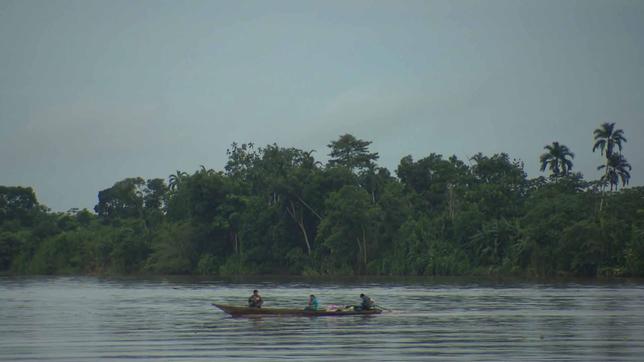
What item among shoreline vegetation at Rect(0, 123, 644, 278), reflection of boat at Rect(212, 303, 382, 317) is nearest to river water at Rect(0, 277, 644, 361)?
reflection of boat at Rect(212, 303, 382, 317)

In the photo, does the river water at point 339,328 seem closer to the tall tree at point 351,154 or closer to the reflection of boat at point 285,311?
the reflection of boat at point 285,311

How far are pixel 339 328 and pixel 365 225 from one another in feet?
190

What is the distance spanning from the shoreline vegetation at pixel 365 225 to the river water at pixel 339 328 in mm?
19709

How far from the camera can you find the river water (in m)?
31.1

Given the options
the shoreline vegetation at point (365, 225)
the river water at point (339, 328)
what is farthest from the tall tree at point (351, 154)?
the river water at point (339, 328)

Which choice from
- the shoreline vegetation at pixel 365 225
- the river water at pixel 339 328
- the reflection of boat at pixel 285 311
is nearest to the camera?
the river water at pixel 339 328

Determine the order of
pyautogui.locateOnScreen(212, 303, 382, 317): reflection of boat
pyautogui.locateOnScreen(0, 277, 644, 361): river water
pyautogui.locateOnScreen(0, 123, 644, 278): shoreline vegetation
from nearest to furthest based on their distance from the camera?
pyautogui.locateOnScreen(0, 277, 644, 361): river water, pyautogui.locateOnScreen(212, 303, 382, 317): reflection of boat, pyautogui.locateOnScreen(0, 123, 644, 278): shoreline vegetation

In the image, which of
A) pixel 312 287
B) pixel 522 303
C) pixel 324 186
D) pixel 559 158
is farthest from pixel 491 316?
pixel 559 158

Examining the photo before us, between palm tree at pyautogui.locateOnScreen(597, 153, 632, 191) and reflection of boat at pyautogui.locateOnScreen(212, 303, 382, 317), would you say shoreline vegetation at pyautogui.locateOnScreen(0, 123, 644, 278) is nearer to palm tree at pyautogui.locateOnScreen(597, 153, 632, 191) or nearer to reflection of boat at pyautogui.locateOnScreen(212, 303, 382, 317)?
palm tree at pyautogui.locateOnScreen(597, 153, 632, 191)

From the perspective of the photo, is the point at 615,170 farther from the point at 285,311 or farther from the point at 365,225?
the point at 285,311

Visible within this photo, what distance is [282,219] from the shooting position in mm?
107250

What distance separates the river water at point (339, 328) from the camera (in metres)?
31.1

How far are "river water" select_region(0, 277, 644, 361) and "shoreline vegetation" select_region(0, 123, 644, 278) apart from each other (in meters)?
19.7

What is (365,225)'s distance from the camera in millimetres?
98500
